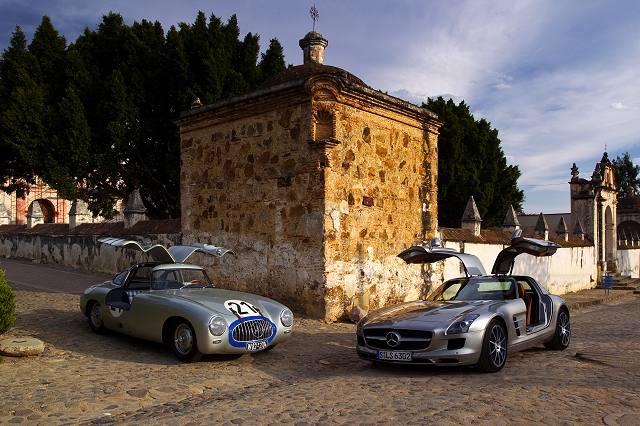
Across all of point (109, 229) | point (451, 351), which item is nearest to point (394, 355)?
point (451, 351)

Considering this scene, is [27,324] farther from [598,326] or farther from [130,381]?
[598,326]

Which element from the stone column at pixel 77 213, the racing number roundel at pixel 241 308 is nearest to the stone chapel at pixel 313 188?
the racing number roundel at pixel 241 308

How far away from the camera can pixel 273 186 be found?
11117 millimetres

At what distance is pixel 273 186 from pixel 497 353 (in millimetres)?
5707

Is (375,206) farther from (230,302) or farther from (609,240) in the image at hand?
(609,240)

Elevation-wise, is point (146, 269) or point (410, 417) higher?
point (146, 269)

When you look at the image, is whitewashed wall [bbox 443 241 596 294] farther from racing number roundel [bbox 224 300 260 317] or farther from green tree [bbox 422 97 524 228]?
racing number roundel [bbox 224 300 260 317]

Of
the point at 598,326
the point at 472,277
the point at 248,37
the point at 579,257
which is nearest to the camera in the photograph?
the point at 472,277

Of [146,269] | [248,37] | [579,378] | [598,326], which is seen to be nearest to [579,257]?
[598,326]

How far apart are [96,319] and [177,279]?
1436 millimetres

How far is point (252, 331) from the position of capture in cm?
718

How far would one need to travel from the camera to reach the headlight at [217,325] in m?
6.80

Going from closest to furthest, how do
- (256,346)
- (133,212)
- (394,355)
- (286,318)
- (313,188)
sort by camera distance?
(394,355) < (256,346) < (286,318) < (313,188) < (133,212)

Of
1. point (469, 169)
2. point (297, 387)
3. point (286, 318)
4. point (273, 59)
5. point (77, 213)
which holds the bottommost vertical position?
point (297, 387)
